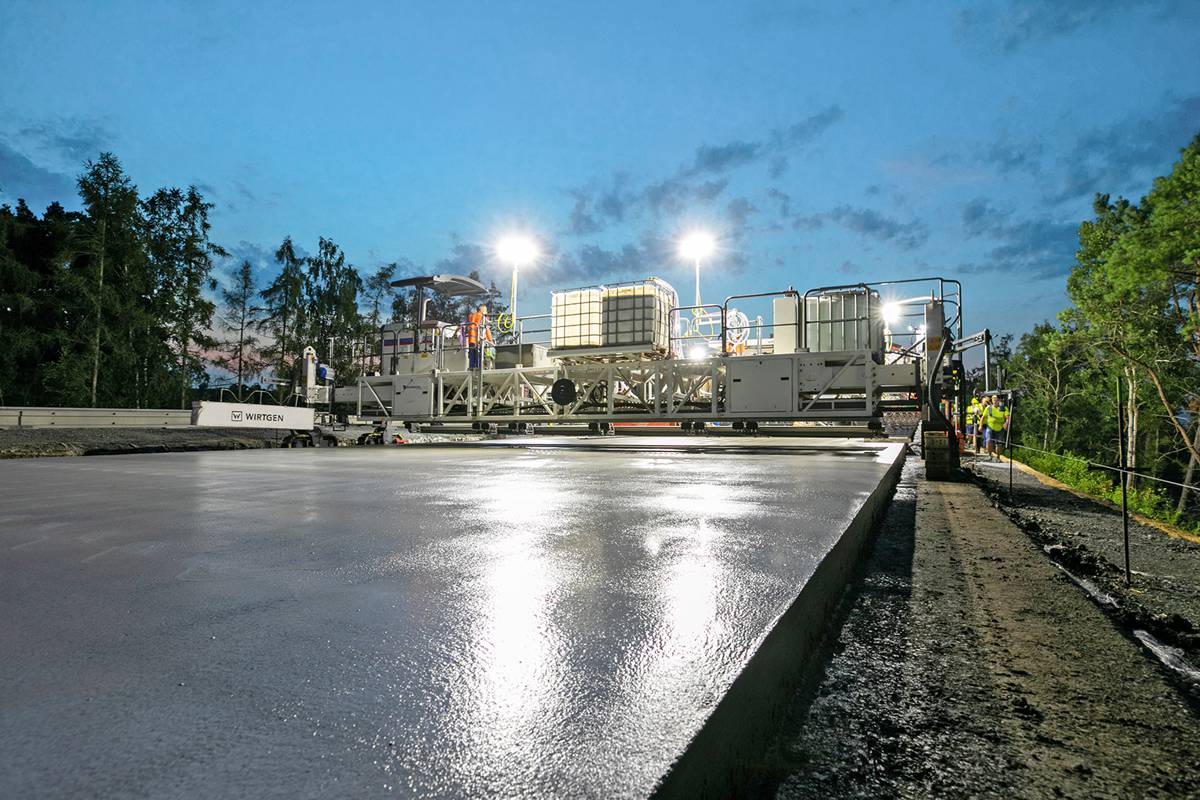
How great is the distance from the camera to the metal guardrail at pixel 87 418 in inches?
426

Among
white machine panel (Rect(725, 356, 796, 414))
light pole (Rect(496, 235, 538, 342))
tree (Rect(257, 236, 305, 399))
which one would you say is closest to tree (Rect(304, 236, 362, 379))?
tree (Rect(257, 236, 305, 399))

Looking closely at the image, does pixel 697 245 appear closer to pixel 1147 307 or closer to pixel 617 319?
pixel 617 319

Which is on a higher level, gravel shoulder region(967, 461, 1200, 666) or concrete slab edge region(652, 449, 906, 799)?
concrete slab edge region(652, 449, 906, 799)

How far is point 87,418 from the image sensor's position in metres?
11.8

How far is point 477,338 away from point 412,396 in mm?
1939

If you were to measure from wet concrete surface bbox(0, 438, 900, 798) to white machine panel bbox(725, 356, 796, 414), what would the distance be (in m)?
6.84

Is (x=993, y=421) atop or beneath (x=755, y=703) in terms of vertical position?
atop

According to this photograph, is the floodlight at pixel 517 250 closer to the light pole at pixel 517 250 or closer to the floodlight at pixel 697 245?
the light pole at pixel 517 250

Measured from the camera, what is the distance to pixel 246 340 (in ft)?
105

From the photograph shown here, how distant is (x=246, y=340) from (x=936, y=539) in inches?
1384

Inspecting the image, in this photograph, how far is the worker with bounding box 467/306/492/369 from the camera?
11781 mm

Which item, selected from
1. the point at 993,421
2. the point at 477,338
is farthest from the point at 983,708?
the point at 993,421

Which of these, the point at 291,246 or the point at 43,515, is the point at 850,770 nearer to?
the point at 43,515

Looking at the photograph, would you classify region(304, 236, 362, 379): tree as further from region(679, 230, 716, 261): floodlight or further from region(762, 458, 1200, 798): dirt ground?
region(762, 458, 1200, 798): dirt ground
